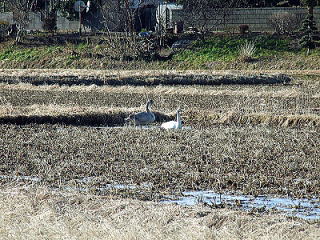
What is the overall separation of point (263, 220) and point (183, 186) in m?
2.03

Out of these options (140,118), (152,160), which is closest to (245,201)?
(152,160)

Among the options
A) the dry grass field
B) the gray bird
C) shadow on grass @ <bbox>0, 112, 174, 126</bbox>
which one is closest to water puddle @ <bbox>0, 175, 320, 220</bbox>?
the dry grass field

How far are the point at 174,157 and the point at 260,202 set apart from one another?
114 inches

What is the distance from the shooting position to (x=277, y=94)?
18875 millimetres

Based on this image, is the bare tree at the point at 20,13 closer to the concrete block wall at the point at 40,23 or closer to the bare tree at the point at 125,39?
the concrete block wall at the point at 40,23

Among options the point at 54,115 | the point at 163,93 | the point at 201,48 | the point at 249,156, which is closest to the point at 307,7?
the point at 201,48

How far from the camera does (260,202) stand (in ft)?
26.0

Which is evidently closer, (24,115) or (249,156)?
(249,156)

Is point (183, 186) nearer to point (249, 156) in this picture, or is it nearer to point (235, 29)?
point (249, 156)

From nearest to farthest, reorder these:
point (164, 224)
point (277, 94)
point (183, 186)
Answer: point (164, 224) → point (183, 186) → point (277, 94)

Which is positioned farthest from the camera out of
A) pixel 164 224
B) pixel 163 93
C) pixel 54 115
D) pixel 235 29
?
pixel 235 29

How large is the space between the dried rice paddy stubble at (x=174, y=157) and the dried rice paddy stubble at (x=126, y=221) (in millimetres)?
925

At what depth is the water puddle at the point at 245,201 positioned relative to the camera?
296 inches

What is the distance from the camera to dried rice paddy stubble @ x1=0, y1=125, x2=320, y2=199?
8.92 meters
